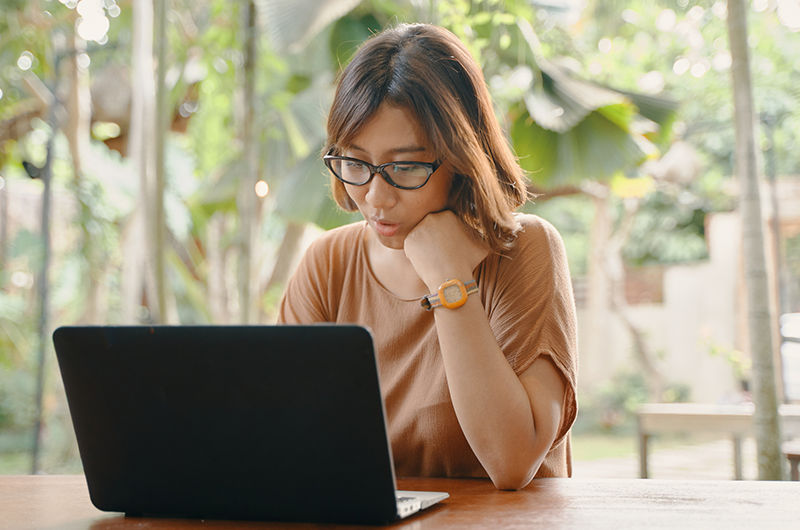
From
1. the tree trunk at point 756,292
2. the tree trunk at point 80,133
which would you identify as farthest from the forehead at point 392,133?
the tree trunk at point 80,133

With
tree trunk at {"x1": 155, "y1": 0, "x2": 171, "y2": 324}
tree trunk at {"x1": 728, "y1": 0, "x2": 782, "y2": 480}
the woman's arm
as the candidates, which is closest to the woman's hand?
the woman's arm

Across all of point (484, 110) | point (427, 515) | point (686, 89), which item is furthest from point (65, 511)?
point (686, 89)

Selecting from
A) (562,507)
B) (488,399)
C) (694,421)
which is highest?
(488,399)

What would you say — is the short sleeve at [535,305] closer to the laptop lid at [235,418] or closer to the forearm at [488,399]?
the forearm at [488,399]

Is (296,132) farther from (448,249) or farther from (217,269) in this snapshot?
(448,249)

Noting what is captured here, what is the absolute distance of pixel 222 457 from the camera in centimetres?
83

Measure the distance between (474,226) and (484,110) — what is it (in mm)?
191

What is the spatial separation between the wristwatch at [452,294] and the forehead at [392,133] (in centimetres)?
23

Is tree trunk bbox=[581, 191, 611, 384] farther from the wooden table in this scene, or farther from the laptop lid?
the laptop lid

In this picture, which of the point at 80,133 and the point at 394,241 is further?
the point at 80,133

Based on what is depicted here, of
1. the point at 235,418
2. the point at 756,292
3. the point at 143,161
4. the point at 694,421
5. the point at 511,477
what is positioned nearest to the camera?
the point at 235,418

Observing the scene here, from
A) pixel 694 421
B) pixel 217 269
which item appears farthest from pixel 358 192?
pixel 217 269

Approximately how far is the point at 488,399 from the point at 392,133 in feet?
1.42

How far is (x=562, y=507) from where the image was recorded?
898mm
